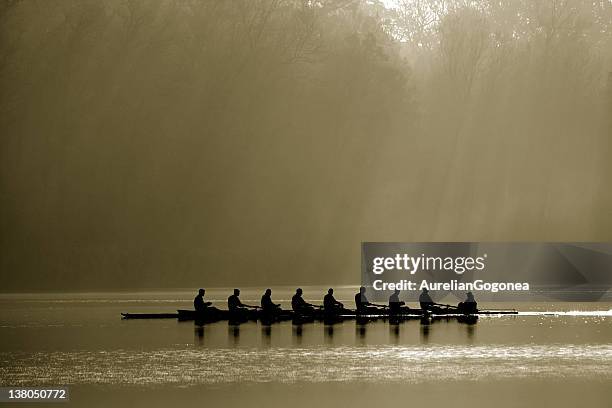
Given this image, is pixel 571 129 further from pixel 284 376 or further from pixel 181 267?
pixel 284 376

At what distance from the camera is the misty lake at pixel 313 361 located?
3506cm

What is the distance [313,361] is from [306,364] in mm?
843

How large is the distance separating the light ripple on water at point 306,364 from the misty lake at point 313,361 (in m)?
0.04

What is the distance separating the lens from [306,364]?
140 ft

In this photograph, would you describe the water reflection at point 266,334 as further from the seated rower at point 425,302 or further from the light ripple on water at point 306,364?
the seated rower at point 425,302

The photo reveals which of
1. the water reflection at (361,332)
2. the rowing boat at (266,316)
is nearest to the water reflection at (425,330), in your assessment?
the rowing boat at (266,316)

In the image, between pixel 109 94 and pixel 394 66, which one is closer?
pixel 109 94

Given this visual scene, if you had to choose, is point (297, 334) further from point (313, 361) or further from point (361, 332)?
point (313, 361)

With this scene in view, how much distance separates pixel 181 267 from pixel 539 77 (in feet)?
188

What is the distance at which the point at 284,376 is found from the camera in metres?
39.4

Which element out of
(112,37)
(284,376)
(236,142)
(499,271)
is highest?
(112,37)

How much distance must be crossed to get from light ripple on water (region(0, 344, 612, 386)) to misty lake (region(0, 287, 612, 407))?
42mm

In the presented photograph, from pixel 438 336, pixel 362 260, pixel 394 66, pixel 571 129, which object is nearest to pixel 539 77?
pixel 571 129

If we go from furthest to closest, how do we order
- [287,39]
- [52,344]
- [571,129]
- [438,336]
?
[571,129] → [287,39] → [438,336] → [52,344]
